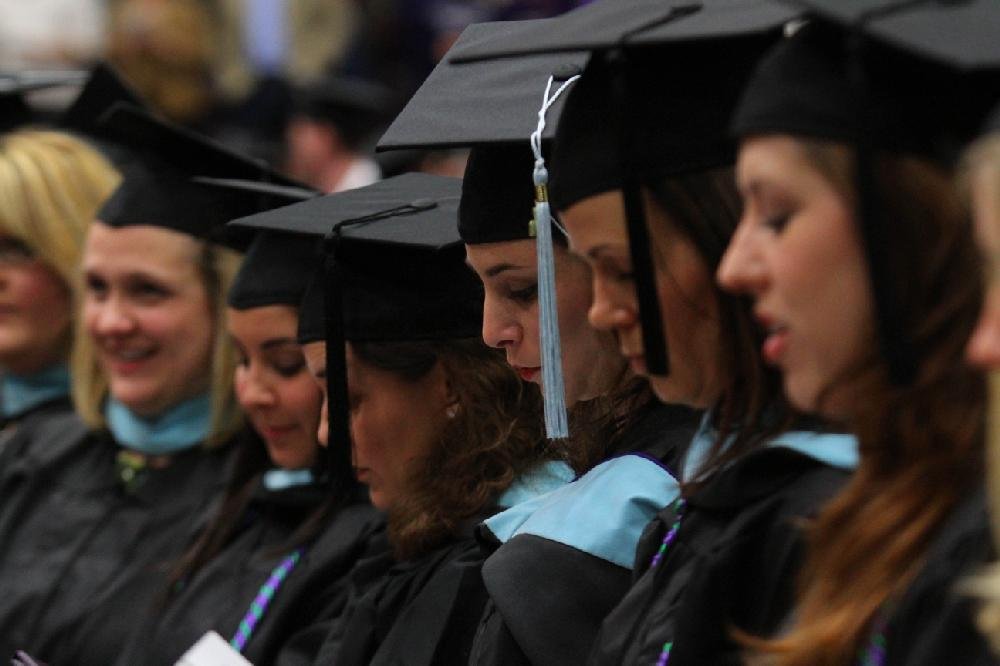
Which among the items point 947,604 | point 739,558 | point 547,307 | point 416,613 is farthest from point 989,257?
point 416,613

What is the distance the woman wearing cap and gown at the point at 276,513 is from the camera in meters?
3.53

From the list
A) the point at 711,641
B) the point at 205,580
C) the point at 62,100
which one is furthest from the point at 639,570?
the point at 62,100

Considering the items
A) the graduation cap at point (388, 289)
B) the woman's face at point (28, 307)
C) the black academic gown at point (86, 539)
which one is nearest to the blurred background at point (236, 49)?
the woman's face at point (28, 307)

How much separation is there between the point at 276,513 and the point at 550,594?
1417 mm

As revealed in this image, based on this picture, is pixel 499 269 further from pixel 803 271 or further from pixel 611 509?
pixel 803 271

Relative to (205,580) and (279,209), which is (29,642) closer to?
(205,580)

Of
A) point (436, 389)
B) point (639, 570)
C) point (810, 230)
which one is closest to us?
point (810, 230)

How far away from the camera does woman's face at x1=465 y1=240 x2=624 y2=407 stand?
8.71 ft

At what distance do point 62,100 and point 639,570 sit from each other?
6943 mm

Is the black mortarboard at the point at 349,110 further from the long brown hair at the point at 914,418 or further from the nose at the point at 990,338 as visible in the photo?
the nose at the point at 990,338

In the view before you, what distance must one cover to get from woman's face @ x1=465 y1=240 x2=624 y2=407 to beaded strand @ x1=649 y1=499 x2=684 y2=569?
1.20ft

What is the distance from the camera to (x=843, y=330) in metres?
1.81

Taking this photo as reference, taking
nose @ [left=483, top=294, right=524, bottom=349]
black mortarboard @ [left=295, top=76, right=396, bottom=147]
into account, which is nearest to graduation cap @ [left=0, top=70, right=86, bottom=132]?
nose @ [left=483, top=294, right=524, bottom=349]

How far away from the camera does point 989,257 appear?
160 centimetres
